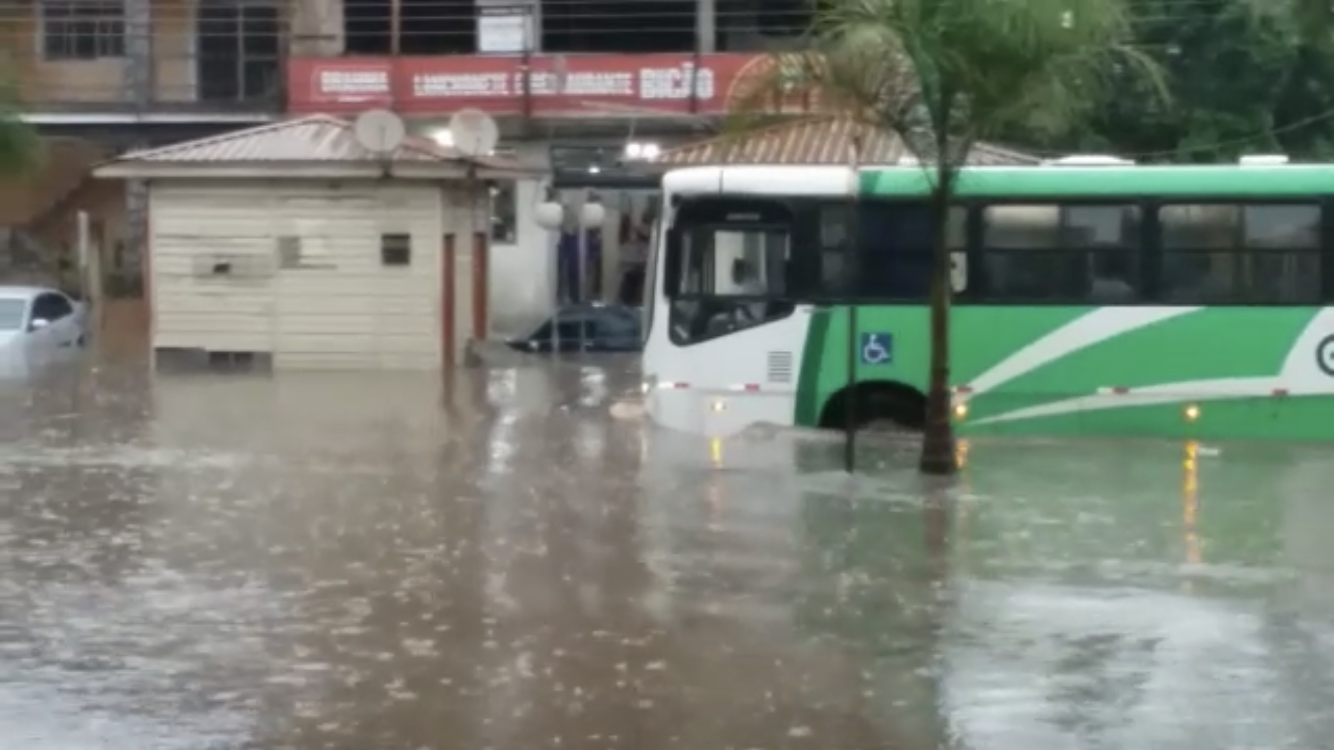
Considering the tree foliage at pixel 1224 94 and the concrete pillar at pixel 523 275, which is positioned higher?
the tree foliage at pixel 1224 94

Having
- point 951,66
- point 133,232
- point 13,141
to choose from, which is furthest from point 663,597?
point 133,232

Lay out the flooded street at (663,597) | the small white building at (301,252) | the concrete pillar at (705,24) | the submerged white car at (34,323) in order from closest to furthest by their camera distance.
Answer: the flooded street at (663,597) → the small white building at (301,252) → the submerged white car at (34,323) → the concrete pillar at (705,24)


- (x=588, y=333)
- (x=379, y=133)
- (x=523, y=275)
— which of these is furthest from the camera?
(x=523, y=275)

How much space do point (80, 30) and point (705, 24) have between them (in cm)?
1206

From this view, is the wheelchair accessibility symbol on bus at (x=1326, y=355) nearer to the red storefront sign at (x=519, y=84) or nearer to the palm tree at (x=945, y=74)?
the palm tree at (x=945, y=74)

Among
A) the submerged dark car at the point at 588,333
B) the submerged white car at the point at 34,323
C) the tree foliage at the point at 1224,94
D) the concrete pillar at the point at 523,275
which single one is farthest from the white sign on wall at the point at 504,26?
the tree foliage at the point at 1224,94

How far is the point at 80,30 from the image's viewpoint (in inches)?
1772

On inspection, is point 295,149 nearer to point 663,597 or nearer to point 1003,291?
point 1003,291

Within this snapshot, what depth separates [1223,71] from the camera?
35.8m

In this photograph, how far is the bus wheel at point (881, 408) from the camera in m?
21.5

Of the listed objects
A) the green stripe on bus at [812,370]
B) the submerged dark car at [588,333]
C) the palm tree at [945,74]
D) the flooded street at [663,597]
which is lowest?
the submerged dark car at [588,333]

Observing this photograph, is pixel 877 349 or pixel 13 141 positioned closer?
pixel 877 349

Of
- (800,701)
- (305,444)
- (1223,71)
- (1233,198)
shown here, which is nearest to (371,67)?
(1223,71)

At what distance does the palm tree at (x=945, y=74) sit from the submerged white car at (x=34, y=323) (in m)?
20.7
